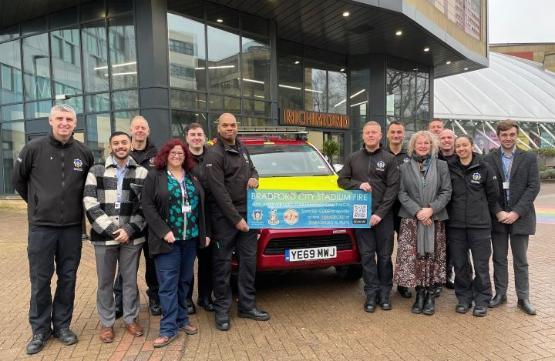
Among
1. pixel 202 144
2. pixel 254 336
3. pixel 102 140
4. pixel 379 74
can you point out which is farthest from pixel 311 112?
pixel 254 336

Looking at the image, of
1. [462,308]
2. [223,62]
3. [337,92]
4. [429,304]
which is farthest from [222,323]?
[337,92]

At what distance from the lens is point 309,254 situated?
4605 mm

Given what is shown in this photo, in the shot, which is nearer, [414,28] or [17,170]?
[17,170]

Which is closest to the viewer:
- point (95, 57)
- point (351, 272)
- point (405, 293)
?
point (405, 293)

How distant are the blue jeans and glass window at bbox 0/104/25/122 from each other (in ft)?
42.3

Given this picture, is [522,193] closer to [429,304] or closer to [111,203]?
[429,304]

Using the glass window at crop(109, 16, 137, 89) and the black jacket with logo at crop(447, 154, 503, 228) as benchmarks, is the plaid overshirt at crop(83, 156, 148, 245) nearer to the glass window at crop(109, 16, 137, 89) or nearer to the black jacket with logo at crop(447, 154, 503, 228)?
the black jacket with logo at crop(447, 154, 503, 228)

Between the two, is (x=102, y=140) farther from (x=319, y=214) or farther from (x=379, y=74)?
(x=379, y=74)

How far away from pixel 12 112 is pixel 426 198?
14.7 metres

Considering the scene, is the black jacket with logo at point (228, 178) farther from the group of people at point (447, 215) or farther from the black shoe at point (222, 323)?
the group of people at point (447, 215)

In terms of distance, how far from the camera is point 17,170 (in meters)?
3.74

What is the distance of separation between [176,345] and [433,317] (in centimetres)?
257

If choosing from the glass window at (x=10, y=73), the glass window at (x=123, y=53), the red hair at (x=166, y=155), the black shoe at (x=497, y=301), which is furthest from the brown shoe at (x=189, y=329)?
the glass window at (x=10, y=73)

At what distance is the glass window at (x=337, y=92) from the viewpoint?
60.8 ft
